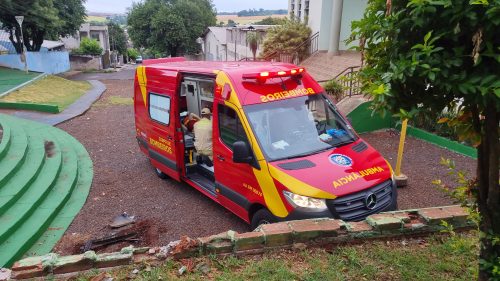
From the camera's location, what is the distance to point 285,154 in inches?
198

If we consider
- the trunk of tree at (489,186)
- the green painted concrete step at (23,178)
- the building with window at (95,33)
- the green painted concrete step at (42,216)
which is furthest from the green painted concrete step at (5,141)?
the building with window at (95,33)

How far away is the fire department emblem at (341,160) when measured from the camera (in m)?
4.90

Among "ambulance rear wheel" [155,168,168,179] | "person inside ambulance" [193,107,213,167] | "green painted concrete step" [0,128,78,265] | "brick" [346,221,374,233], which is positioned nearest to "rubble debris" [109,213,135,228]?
"green painted concrete step" [0,128,78,265]

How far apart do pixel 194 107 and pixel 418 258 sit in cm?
534

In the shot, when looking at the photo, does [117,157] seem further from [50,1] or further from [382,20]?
[50,1]

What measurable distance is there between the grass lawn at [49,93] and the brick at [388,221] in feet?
45.1

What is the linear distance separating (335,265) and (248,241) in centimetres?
86

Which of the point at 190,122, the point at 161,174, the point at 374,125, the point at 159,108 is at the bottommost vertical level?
the point at 161,174

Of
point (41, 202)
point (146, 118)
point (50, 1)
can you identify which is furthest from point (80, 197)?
point (50, 1)

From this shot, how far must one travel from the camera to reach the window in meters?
7.08

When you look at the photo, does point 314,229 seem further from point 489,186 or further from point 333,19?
point 333,19

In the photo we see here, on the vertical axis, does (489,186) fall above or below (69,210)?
above

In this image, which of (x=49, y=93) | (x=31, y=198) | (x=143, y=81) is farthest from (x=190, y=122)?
(x=49, y=93)

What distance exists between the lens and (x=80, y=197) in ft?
23.6
